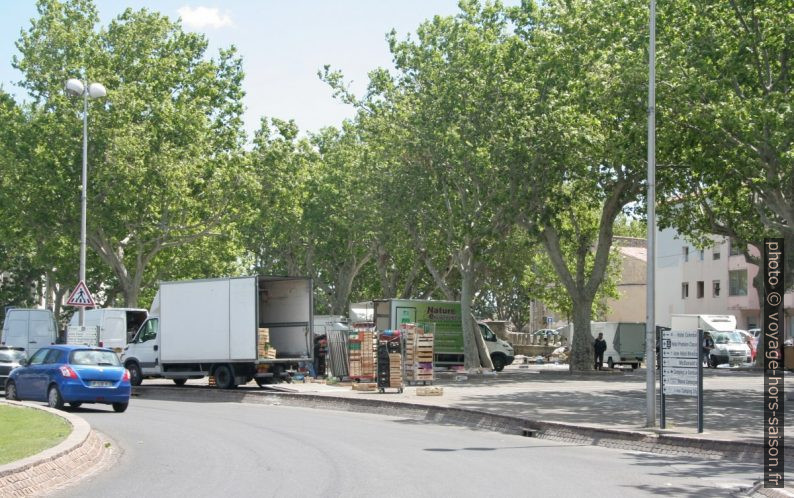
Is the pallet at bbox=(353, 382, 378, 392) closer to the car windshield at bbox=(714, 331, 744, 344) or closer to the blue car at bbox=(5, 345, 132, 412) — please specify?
the blue car at bbox=(5, 345, 132, 412)

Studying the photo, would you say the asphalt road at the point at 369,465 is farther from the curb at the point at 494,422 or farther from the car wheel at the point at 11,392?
the car wheel at the point at 11,392

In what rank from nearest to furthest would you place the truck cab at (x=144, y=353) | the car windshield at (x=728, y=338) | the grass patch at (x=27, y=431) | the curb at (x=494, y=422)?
1. the grass patch at (x=27, y=431)
2. the curb at (x=494, y=422)
3. the truck cab at (x=144, y=353)
4. the car windshield at (x=728, y=338)

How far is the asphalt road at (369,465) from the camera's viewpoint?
11.9 meters

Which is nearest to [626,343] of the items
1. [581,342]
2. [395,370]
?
[581,342]

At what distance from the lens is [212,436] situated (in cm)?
1841

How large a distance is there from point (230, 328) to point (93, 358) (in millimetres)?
7064

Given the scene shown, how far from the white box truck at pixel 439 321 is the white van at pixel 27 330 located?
12.6 metres

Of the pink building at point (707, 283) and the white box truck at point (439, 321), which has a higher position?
the pink building at point (707, 283)

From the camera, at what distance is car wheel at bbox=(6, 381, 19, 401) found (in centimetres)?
2445

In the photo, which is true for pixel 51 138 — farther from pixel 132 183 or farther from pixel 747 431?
pixel 747 431

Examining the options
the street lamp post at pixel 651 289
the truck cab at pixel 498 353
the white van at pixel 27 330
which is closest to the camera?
the street lamp post at pixel 651 289

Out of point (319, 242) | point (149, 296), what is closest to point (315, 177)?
point (319, 242)

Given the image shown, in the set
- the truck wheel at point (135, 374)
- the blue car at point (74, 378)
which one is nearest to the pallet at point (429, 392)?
the blue car at point (74, 378)

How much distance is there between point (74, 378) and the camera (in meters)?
22.6
